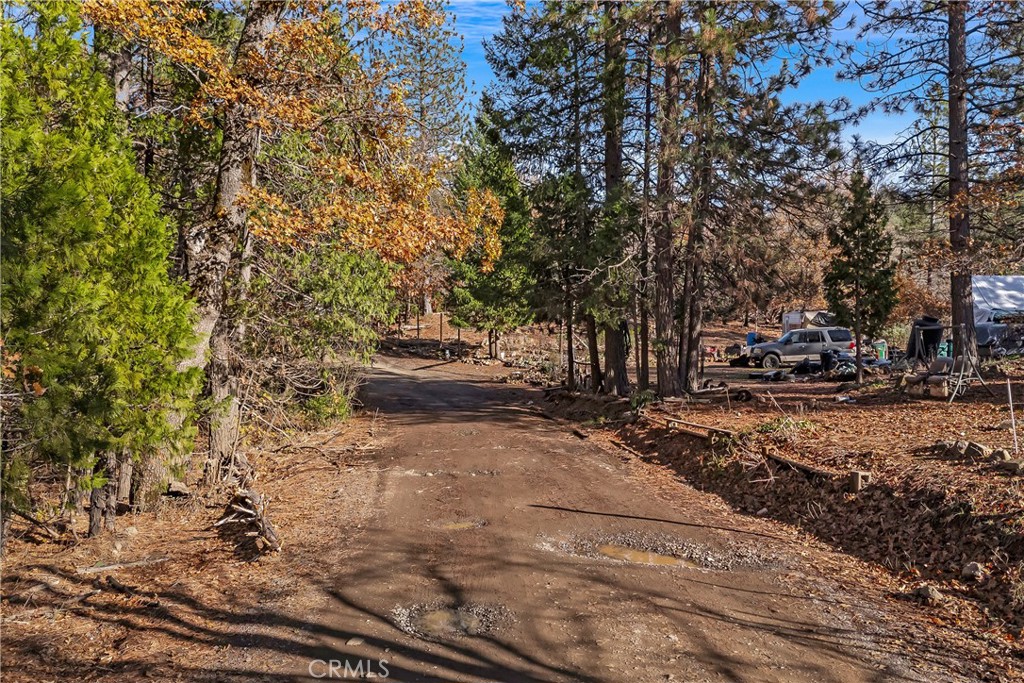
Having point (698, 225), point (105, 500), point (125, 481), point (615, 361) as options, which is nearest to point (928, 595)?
point (105, 500)

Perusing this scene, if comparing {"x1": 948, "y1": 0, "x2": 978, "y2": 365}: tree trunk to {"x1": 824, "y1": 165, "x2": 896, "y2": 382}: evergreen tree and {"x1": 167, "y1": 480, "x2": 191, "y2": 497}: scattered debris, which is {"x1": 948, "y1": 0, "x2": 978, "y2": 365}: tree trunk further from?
{"x1": 167, "y1": 480, "x2": 191, "y2": 497}: scattered debris

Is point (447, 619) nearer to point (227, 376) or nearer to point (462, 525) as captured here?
point (462, 525)

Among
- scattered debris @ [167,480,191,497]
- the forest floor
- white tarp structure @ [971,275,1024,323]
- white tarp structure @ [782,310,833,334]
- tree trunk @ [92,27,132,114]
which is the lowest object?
the forest floor

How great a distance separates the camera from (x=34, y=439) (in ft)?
22.8

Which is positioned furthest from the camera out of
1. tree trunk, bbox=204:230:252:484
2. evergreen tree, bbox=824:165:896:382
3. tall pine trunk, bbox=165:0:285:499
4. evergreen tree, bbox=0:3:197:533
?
evergreen tree, bbox=824:165:896:382

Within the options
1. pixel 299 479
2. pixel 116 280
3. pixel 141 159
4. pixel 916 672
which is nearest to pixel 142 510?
pixel 299 479

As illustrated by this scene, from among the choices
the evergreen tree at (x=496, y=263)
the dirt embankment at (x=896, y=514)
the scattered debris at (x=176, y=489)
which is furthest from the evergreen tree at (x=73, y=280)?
the evergreen tree at (x=496, y=263)

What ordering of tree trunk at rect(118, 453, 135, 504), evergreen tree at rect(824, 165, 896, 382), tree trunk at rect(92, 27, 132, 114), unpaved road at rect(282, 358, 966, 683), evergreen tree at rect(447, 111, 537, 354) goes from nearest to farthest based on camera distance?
unpaved road at rect(282, 358, 966, 683) < tree trunk at rect(118, 453, 135, 504) < tree trunk at rect(92, 27, 132, 114) < evergreen tree at rect(447, 111, 537, 354) < evergreen tree at rect(824, 165, 896, 382)

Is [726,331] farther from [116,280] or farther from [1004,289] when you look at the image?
[116,280]

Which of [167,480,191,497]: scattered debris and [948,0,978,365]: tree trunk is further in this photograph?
[948,0,978,365]: tree trunk

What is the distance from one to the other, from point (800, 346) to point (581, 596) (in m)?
31.2

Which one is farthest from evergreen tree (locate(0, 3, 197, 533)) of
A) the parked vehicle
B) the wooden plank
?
the parked vehicle

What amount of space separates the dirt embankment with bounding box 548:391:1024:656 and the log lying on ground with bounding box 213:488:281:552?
240 inches

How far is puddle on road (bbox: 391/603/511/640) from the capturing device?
573 centimetres
